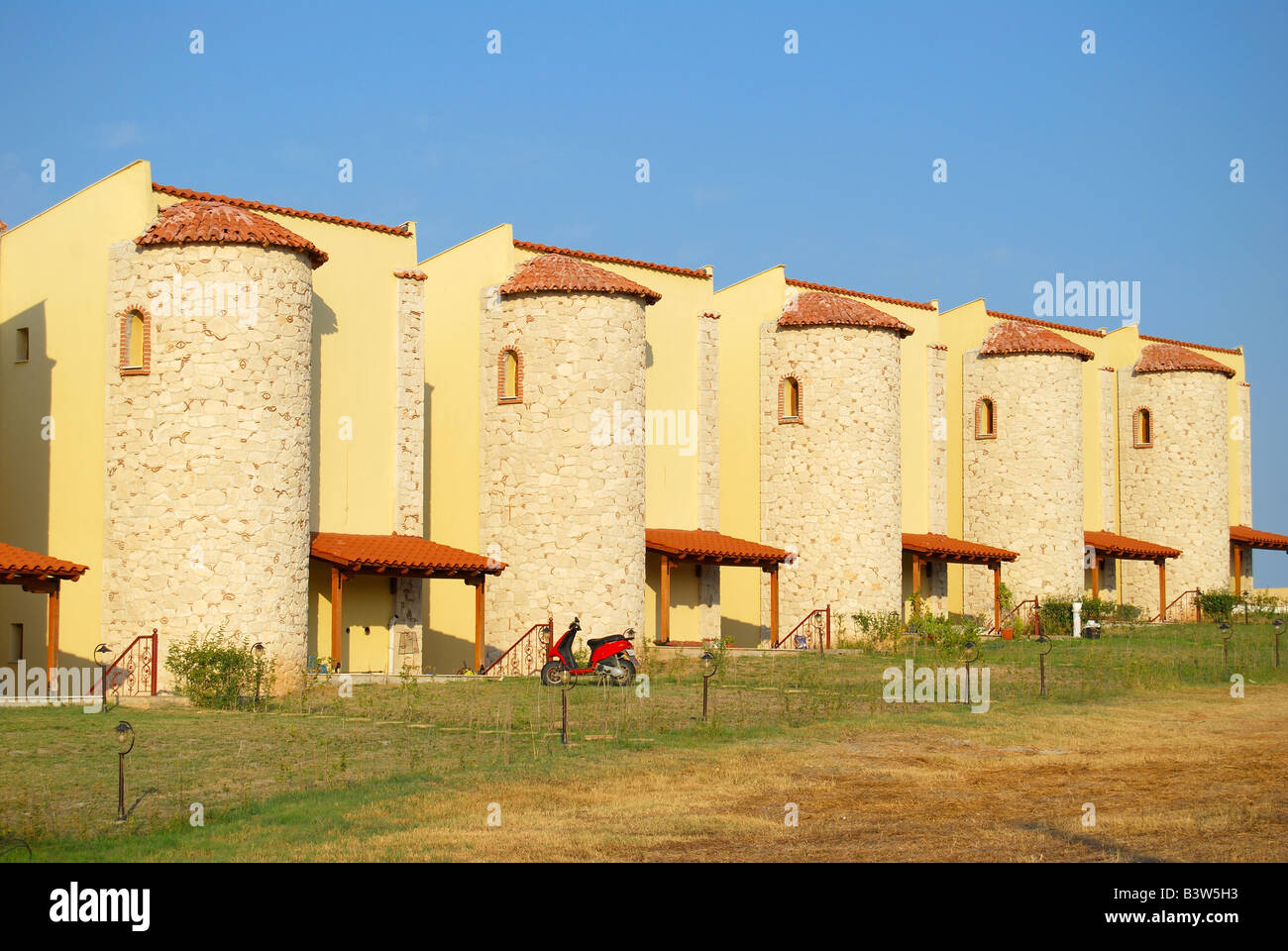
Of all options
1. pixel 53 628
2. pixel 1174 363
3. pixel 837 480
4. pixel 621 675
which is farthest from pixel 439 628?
pixel 1174 363

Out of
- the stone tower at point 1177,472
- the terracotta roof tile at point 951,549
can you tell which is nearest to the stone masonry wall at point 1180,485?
the stone tower at point 1177,472

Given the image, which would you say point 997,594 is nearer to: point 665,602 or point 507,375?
point 665,602

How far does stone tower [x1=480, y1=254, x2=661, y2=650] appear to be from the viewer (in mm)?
29281

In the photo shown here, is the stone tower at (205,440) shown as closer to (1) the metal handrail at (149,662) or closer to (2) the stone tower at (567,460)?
(1) the metal handrail at (149,662)

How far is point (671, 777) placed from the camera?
48.7 ft

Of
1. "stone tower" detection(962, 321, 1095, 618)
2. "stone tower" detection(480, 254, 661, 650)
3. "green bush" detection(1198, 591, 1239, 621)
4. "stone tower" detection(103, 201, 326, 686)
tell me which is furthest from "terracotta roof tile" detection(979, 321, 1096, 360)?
"stone tower" detection(103, 201, 326, 686)

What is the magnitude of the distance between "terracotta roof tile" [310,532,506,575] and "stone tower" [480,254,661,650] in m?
1.20

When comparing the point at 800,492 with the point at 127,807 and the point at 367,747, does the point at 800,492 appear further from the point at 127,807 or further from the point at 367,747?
the point at 127,807

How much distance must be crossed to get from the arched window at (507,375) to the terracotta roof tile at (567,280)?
4.38ft

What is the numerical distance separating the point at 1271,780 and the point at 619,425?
56.0 ft

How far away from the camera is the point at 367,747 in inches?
676

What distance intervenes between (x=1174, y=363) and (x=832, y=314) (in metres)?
16.8

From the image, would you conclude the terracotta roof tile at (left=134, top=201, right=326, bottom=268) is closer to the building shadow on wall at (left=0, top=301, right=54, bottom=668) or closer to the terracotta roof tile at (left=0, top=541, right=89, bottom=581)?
the building shadow on wall at (left=0, top=301, right=54, bottom=668)
